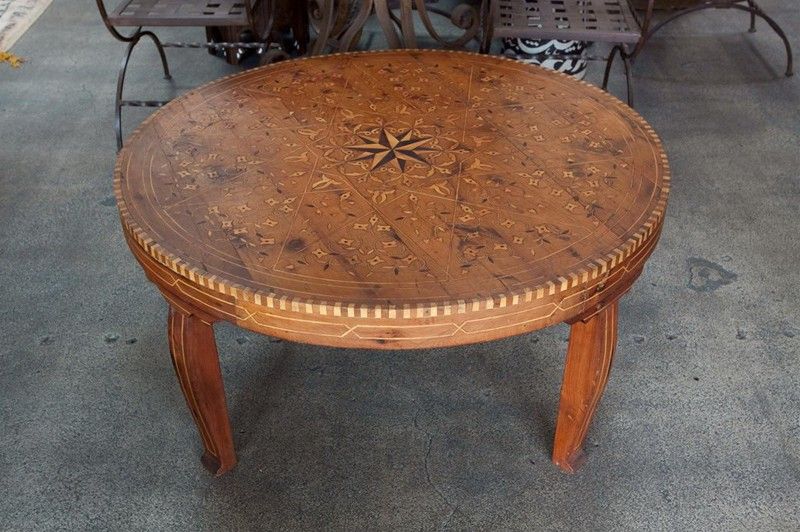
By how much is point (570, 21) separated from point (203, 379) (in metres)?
1.68

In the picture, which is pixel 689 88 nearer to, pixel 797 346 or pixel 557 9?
pixel 557 9

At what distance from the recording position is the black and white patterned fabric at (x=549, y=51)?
301 centimetres

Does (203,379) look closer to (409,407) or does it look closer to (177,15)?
(409,407)

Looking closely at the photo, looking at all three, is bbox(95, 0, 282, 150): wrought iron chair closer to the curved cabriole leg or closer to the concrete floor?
the concrete floor

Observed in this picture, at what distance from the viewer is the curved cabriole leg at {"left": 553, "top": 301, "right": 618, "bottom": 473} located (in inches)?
55.6

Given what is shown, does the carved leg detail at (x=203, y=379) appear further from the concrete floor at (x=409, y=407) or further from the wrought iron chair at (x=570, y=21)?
the wrought iron chair at (x=570, y=21)

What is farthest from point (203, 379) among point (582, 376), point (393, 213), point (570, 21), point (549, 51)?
point (549, 51)

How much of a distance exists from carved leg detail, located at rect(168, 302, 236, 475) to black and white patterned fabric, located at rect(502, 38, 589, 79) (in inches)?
→ 77.3

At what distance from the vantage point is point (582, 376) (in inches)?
58.0

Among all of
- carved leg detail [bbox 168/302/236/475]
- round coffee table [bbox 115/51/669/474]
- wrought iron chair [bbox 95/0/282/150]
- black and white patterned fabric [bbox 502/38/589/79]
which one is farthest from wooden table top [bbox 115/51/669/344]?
black and white patterned fabric [bbox 502/38/589/79]

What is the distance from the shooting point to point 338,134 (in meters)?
1.61

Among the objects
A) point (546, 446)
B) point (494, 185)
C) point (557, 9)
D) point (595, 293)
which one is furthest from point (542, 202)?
point (557, 9)

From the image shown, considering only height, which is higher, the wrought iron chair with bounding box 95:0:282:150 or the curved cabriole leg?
the wrought iron chair with bounding box 95:0:282:150

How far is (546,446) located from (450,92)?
80 centimetres
